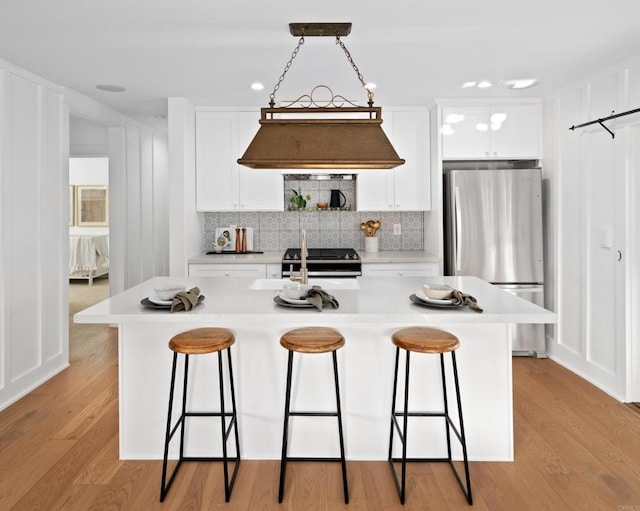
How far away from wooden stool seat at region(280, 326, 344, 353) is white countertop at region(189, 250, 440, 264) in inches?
85.0

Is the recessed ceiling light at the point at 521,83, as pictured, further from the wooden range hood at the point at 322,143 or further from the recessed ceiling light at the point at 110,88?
the recessed ceiling light at the point at 110,88

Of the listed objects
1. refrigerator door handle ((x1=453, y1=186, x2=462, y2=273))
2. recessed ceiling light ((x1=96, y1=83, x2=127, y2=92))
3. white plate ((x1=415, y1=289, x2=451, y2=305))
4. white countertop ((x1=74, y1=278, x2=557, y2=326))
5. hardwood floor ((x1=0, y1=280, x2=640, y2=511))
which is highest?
recessed ceiling light ((x1=96, y1=83, x2=127, y2=92))

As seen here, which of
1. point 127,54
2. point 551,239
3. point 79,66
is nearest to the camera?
point 127,54

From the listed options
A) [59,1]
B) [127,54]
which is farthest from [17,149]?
[59,1]

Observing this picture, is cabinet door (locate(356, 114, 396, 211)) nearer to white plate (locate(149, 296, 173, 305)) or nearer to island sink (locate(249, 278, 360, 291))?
island sink (locate(249, 278, 360, 291))

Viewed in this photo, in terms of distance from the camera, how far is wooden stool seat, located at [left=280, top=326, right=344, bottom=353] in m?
2.08

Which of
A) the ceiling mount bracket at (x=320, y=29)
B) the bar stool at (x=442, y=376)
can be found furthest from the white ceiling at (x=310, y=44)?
the bar stool at (x=442, y=376)

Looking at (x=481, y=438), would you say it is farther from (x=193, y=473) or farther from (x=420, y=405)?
(x=193, y=473)

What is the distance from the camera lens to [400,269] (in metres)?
4.37

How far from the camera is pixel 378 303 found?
2363 millimetres

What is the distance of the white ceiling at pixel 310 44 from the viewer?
2473mm

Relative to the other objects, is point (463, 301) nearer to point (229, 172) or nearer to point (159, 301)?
point (159, 301)

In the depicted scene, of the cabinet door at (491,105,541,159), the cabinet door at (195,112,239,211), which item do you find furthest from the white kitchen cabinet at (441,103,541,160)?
the cabinet door at (195,112,239,211)

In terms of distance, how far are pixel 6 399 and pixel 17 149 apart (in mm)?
1825
